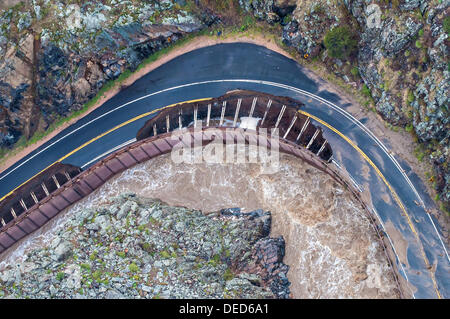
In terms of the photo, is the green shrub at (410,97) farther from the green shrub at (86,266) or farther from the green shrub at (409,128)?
the green shrub at (86,266)

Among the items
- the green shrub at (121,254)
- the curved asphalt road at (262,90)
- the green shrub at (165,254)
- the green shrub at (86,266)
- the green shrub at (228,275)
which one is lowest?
the green shrub at (86,266)

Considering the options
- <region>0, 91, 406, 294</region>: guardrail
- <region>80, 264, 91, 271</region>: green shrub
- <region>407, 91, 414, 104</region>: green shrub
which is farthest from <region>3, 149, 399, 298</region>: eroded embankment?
<region>407, 91, 414, 104</region>: green shrub

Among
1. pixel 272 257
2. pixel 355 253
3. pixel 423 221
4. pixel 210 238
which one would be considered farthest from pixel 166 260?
pixel 423 221

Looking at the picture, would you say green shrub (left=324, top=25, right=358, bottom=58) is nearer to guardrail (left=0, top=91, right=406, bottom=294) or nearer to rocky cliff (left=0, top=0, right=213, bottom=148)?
guardrail (left=0, top=91, right=406, bottom=294)

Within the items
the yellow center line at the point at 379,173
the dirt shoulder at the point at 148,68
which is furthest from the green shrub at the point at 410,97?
the dirt shoulder at the point at 148,68

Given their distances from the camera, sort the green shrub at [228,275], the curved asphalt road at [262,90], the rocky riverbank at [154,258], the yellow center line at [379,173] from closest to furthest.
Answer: the rocky riverbank at [154,258], the green shrub at [228,275], the yellow center line at [379,173], the curved asphalt road at [262,90]

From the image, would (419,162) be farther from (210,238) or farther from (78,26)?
(78,26)

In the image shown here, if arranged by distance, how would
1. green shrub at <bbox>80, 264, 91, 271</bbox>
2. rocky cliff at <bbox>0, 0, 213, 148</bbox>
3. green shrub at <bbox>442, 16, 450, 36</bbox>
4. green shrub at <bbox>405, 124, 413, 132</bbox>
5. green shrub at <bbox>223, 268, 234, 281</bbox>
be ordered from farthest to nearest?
Result: rocky cliff at <bbox>0, 0, 213, 148</bbox>
green shrub at <bbox>405, 124, 413, 132</bbox>
green shrub at <bbox>223, 268, 234, 281</bbox>
green shrub at <bbox>80, 264, 91, 271</bbox>
green shrub at <bbox>442, 16, 450, 36</bbox>
